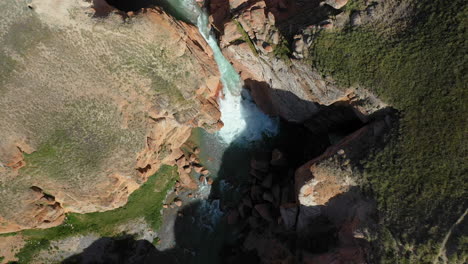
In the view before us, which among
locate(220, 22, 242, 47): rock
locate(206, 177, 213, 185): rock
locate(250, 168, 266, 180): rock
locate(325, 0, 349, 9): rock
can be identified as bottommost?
locate(206, 177, 213, 185): rock

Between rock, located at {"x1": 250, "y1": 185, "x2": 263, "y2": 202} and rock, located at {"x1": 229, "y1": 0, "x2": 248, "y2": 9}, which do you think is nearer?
rock, located at {"x1": 229, "y1": 0, "x2": 248, "y2": 9}

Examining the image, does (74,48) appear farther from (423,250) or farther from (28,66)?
(423,250)

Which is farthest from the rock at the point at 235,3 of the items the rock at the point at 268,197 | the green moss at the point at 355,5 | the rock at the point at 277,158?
the rock at the point at 268,197

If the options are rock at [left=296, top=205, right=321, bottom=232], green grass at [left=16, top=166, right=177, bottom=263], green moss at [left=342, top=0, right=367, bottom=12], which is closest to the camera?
green moss at [left=342, top=0, right=367, bottom=12]

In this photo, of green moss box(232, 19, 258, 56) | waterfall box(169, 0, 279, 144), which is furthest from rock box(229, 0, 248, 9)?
waterfall box(169, 0, 279, 144)

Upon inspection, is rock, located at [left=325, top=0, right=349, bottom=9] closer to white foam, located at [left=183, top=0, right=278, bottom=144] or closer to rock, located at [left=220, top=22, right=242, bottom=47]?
rock, located at [left=220, top=22, right=242, bottom=47]

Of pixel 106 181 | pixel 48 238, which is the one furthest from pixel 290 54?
pixel 48 238

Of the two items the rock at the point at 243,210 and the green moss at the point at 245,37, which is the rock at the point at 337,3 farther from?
the rock at the point at 243,210
